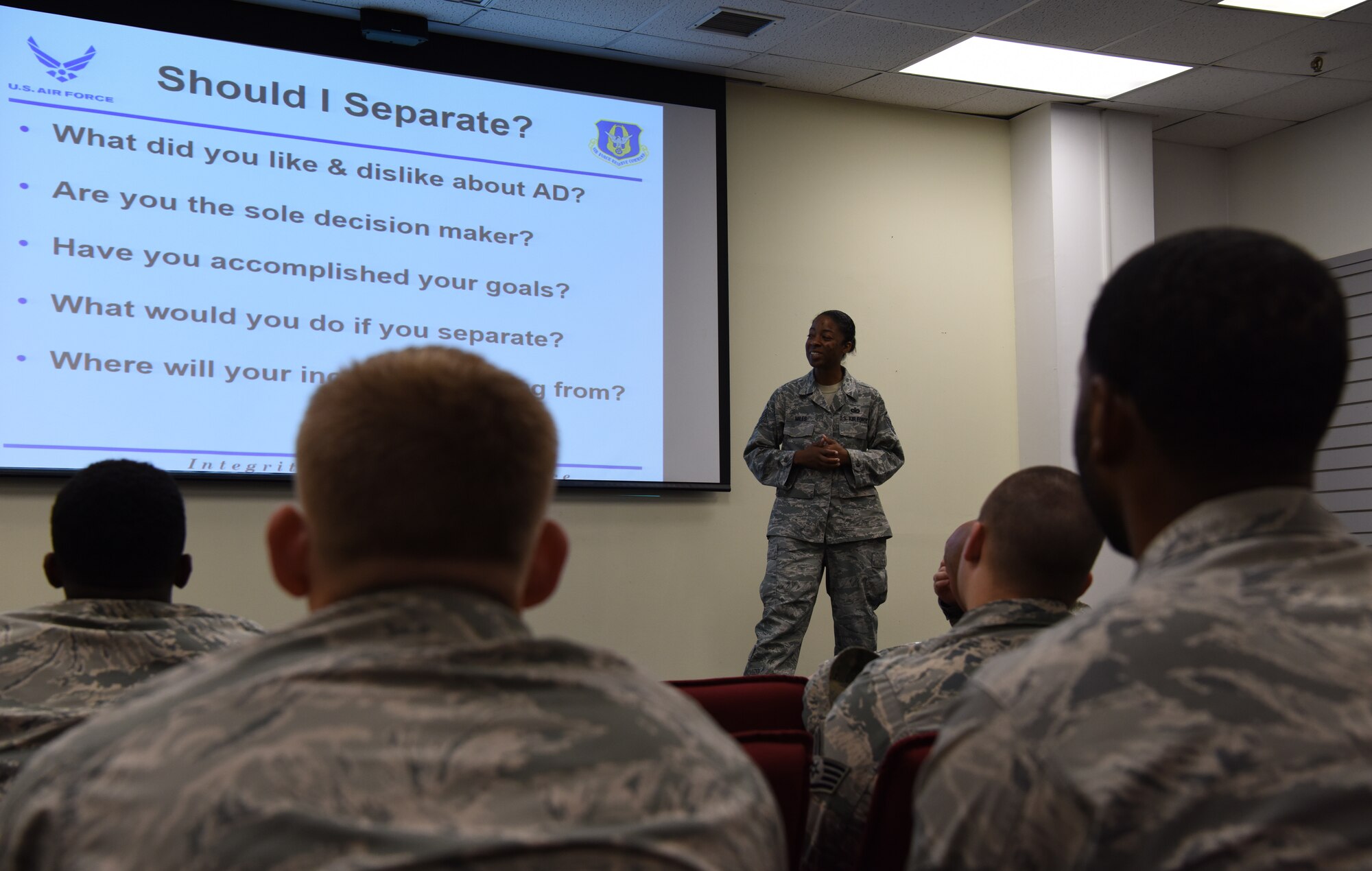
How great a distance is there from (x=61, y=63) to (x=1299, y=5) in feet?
16.1

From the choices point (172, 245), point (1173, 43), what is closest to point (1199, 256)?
point (172, 245)

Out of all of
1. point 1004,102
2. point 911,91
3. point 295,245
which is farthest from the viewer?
point 1004,102

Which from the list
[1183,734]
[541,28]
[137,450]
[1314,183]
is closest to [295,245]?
[137,450]

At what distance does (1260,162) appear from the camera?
671 centimetres

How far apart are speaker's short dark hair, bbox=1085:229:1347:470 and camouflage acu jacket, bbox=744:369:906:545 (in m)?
3.92

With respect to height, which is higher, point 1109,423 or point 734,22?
point 734,22

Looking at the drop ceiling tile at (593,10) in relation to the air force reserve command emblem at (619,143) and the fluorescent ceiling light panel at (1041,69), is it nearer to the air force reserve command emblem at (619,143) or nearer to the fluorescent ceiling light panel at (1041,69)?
the air force reserve command emblem at (619,143)

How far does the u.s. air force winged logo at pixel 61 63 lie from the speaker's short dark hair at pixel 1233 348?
4.52 m

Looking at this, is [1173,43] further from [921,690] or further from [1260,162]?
[921,690]

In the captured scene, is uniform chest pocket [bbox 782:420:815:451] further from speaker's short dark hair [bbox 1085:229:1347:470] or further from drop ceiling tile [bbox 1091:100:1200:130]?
speaker's short dark hair [bbox 1085:229:1347:470]

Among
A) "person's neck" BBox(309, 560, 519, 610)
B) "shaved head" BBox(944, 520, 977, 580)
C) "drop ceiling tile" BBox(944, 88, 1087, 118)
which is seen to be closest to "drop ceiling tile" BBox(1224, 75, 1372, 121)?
A: "drop ceiling tile" BBox(944, 88, 1087, 118)

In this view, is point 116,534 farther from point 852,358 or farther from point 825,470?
point 852,358

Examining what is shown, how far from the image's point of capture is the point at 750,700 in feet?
5.80

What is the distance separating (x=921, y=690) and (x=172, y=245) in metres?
3.91
